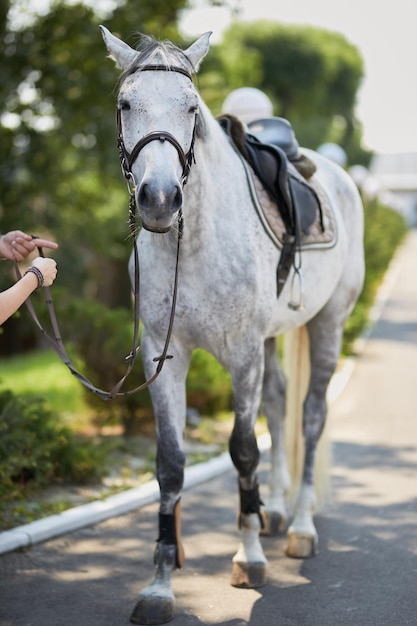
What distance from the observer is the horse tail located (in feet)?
18.4

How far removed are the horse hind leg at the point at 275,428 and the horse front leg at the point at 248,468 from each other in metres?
0.99

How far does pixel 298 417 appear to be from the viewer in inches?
223

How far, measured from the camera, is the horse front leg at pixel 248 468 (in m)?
4.13

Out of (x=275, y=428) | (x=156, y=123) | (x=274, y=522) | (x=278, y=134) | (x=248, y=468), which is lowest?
(x=274, y=522)

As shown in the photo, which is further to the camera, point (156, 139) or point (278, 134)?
point (278, 134)

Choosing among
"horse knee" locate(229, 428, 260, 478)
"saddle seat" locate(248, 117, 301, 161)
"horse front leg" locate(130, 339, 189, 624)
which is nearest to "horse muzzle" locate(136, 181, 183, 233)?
"horse front leg" locate(130, 339, 189, 624)

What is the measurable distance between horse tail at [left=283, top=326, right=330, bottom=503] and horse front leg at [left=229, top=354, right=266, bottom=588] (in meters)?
1.30

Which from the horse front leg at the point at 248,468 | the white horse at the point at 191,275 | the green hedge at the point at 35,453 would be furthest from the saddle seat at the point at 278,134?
the green hedge at the point at 35,453

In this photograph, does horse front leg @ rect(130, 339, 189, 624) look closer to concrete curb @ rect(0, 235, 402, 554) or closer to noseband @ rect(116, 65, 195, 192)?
noseband @ rect(116, 65, 195, 192)

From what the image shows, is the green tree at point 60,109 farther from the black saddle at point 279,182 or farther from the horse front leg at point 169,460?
the horse front leg at point 169,460

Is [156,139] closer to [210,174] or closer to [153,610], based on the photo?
[210,174]

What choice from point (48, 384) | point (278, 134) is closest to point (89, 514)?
point (278, 134)

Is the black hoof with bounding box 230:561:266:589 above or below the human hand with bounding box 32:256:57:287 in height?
below

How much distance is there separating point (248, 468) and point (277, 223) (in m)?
1.31
